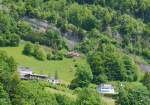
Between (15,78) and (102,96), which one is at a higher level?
(15,78)

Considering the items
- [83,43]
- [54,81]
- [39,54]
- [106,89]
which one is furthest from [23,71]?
[83,43]

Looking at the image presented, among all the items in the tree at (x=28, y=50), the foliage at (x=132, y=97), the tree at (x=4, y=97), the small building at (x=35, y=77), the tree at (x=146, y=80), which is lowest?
the tree at (x=146, y=80)

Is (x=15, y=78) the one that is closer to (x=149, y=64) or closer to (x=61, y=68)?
(x=61, y=68)

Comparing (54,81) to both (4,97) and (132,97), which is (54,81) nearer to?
(132,97)

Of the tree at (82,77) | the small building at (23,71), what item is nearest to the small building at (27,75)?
the small building at (23,71)

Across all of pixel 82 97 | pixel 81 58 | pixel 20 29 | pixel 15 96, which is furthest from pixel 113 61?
pixel 15 96

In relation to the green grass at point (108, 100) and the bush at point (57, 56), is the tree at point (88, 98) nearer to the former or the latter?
the green grass at point (108, 100)

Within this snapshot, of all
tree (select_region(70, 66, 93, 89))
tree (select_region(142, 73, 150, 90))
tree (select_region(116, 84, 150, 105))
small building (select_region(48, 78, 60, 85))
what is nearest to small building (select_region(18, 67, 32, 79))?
small building (select_region(48, 78, 60, 85))
